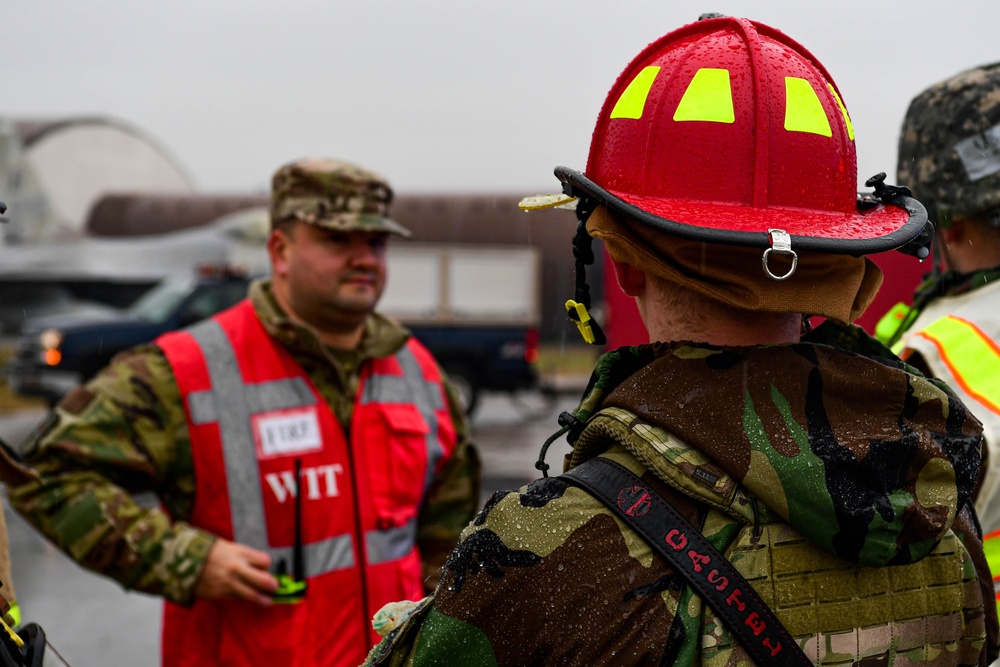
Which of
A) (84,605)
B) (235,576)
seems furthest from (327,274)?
(84,605)

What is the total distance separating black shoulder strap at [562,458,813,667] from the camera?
1.18 m

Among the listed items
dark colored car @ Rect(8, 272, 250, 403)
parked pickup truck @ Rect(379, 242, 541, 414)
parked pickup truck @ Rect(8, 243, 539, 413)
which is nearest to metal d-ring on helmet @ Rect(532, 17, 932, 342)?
parked pickup truck @ Rect(8, 243, 539, 413)

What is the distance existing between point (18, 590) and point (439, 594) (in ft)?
22.2

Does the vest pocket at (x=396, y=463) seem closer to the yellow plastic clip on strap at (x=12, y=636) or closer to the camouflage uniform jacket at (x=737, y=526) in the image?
the yellow plastic clip on strap at (x=12, y=636)

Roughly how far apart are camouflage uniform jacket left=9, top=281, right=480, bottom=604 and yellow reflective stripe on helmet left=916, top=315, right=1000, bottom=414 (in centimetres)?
181

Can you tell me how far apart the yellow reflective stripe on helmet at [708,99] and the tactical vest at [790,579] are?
0.43 meters

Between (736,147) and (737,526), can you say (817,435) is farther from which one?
(736,147)

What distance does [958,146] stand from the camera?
2.44m

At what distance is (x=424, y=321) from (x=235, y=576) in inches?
480

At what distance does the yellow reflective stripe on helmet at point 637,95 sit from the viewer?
4.60 feet

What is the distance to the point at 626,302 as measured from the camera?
10.4 meters

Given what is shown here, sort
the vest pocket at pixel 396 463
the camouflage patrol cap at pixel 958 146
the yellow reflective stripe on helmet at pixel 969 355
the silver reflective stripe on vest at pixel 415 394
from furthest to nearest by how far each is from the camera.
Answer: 1. the silver reflective stripe on vest at pixel 415 394
2. the vest pocket at pixel 396 463
3. the camouflage patrol cap at pixel 958 146
4. the yellow reflective stripe on helmet at pixel 969 355

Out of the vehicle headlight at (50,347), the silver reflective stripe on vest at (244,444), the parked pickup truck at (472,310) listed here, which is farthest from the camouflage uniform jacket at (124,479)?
the parked pickup truck at (472,310)

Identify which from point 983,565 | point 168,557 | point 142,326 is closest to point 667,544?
point 983,565
